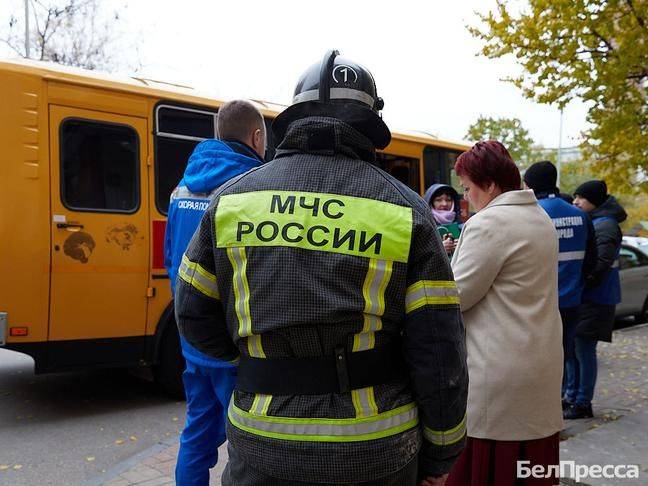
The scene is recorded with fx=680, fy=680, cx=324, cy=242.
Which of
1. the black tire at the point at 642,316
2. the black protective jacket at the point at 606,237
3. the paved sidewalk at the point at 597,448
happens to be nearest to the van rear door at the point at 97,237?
the paved sidewalk at the point at 597,448

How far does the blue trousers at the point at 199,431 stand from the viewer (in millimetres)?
3266

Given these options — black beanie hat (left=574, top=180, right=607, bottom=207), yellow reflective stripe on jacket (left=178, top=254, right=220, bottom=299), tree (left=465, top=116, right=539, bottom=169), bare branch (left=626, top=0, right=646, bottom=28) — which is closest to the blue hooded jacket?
yellow reflective stripe on jacket (left=178, top=254, right=220, bottom=299)

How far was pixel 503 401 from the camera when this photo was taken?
9.41ft

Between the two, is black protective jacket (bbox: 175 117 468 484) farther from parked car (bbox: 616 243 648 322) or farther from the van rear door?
parked car (bbox: 616 243 648 322)

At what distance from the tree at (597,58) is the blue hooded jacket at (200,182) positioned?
16.3ft

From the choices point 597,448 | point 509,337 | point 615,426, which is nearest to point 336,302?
point 509,337

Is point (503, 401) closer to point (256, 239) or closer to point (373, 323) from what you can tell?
point (373, 323)

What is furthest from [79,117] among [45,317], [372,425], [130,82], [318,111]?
[372,425]

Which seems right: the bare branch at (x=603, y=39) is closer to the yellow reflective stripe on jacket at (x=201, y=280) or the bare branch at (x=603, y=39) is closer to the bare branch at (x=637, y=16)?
the bare branch at (x=637, y=16)

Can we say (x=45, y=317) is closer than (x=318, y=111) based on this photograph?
No

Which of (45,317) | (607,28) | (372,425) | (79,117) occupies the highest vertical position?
(607,28)

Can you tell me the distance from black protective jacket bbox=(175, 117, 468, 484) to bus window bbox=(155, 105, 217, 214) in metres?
4.66

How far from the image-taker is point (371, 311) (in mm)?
1802

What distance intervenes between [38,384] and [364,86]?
644 centimetres
